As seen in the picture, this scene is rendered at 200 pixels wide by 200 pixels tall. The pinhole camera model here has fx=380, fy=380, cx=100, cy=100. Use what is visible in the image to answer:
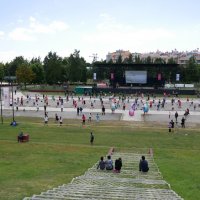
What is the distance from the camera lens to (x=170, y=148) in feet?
104

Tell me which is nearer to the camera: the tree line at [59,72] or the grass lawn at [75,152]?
the grass lawn at [75,152]

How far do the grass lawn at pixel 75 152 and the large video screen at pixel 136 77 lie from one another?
56.2 meters

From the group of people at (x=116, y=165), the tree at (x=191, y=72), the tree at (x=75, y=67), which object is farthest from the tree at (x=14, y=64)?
the group of people at (x=116, y=165)

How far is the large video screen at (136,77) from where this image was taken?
10156 cm

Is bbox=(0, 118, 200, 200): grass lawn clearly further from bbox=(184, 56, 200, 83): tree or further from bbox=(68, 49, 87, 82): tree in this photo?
bbox=(184, 56, 200, 83): tree

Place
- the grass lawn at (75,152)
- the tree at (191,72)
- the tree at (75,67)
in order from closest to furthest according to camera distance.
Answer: the grass lawn at (75,152) < the tree at (75,67) < the tree at (191,72)

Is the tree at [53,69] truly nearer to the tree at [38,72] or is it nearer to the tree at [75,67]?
the tree at [75,67]

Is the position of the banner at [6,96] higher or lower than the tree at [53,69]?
lower

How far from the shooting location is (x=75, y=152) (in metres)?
28.3

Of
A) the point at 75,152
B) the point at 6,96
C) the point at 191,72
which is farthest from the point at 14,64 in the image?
the point at 75,152

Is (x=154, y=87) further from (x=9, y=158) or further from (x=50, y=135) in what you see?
(x=9, y=158)

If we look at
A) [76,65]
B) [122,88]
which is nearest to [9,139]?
[122,88]

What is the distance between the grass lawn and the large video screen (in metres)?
56.2

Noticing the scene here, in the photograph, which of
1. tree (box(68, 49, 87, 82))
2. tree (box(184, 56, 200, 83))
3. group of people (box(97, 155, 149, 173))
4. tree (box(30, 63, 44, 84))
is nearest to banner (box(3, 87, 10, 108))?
group of people (box(97, 155, 149, 173))
